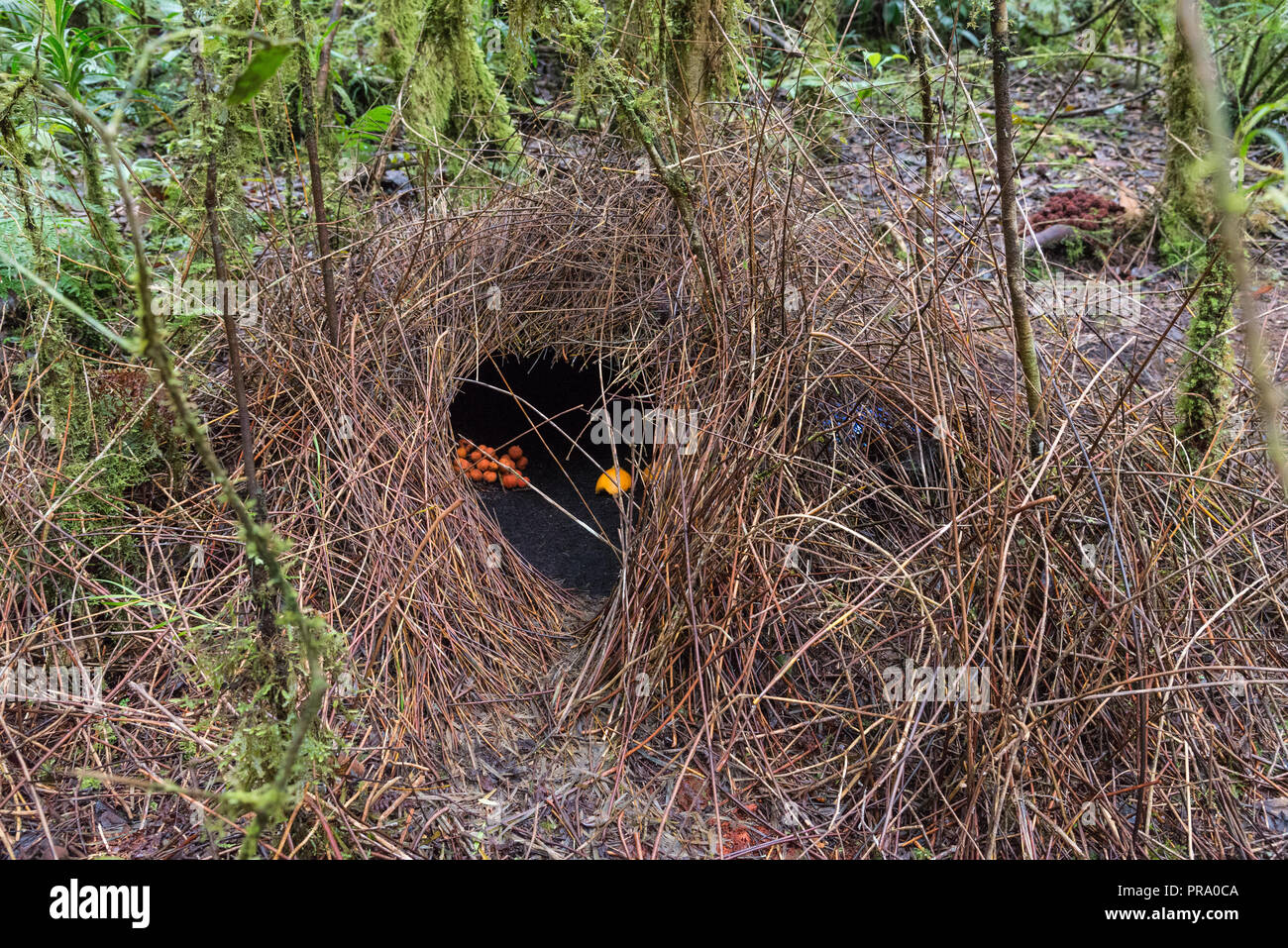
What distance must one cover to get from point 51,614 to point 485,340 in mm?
1800

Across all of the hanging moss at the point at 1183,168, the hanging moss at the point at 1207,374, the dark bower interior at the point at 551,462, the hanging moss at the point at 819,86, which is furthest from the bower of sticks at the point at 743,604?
the hanging moss at the point at 1183,168

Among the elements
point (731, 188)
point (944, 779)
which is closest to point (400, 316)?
point (731, 188)

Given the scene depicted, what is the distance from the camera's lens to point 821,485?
8.86ft
